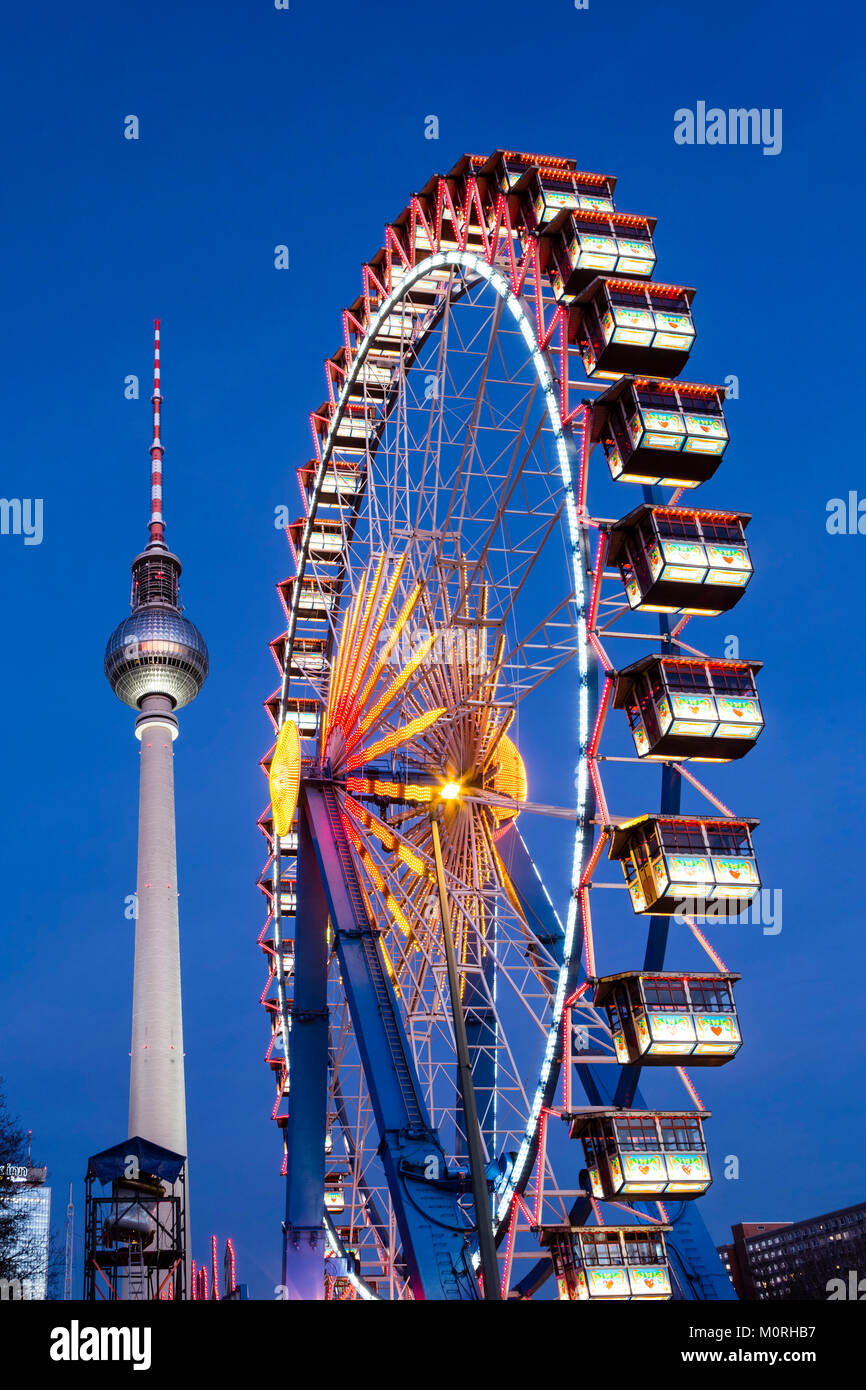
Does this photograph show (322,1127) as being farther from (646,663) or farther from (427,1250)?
(646,663)

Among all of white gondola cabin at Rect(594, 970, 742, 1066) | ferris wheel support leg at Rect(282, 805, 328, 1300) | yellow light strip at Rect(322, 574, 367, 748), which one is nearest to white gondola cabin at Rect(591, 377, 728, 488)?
white gondola cabin at Rect(594, 970, 742, 1066)

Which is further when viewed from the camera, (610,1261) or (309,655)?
(309,655)

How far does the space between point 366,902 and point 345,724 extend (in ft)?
17.8

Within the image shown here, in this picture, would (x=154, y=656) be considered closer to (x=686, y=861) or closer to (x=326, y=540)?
(x=326, y=540)

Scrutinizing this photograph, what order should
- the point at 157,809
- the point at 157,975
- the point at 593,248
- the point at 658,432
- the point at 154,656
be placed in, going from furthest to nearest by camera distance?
the point at 154,656
the point at 157,809
the point at 157,975
the point at 593,248
the point at 658,432

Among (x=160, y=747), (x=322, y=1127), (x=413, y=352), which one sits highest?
(x=160, y=747)

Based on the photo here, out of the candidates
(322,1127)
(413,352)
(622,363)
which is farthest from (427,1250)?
(413,352)

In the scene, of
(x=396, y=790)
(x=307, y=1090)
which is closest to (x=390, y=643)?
(x=396, y=790)

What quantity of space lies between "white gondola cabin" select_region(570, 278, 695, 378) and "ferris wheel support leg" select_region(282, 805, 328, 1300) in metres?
15.3

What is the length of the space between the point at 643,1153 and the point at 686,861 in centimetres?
519

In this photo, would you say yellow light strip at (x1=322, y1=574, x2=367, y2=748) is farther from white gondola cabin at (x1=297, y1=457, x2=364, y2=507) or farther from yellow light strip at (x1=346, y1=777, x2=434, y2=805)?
white gondola cabin at (x1=297, y1=457, x2=364, y2=507)

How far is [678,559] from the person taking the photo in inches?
966

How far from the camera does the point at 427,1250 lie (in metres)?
25.3
